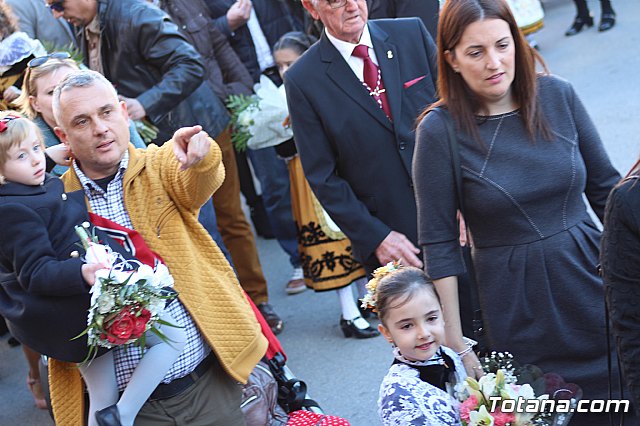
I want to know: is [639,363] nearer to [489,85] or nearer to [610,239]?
[610,239]

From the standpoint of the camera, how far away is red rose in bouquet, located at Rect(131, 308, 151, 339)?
3.27 meters

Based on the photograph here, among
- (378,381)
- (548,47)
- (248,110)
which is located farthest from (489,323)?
(548,47)

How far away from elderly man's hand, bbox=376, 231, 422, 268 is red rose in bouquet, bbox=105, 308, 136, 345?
4.65 feet

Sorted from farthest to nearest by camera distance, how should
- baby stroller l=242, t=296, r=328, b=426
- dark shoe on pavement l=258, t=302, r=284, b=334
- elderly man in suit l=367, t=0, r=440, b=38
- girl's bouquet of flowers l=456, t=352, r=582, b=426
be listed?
dark shoe on pavement l=258, t=302, r=284, b=334
elderly man in suit l=367, t=0, r=440, b=38
baby stroller l=242, t=296, r=328, b=426
girl's bouquet of flowers l=456, t=352, r=582, b=426

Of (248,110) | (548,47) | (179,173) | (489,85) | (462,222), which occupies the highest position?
(489,85)

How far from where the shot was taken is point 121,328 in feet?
10.7

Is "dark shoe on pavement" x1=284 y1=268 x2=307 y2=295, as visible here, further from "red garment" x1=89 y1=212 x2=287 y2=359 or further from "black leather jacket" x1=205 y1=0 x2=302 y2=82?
"red garment" x1=89 y1=212 x2=287 y2=359

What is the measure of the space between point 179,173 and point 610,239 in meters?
1.65

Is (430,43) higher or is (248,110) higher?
(430,43)

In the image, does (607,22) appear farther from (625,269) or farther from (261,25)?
(625,269)

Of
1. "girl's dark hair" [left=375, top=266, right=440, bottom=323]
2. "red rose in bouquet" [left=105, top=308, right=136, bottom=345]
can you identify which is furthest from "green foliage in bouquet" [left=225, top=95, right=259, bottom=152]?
"red rose in bouquet" [left=105, top=308, right=136, bottom=345]

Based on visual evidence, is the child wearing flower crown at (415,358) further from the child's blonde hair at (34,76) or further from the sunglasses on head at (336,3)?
the child's blonde hair at (34,76)

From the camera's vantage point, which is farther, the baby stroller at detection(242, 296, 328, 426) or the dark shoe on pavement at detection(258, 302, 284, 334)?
the dark shoe on pavement at detection(258, 302, 284, 334)

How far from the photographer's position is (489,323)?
3.48m
